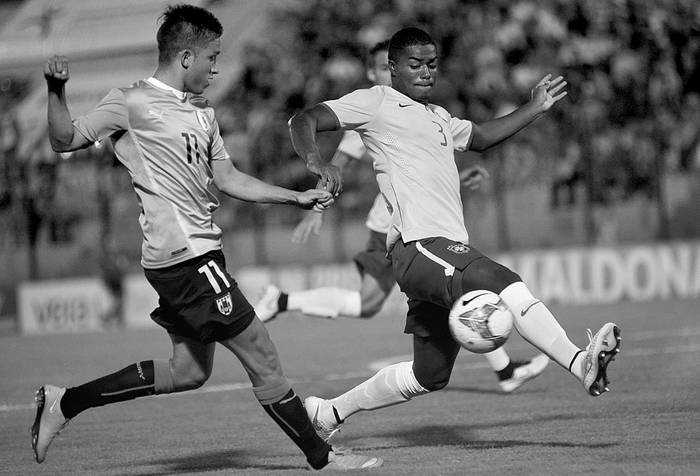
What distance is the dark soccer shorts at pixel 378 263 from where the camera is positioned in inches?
382

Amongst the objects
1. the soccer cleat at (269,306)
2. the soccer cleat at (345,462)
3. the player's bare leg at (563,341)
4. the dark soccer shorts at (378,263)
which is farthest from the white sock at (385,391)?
the soccer cleat at (269,306)

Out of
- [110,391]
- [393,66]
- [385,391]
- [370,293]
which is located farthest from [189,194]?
[370,293]

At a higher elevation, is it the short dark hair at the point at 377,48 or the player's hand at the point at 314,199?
the short dark hair at the point at 377,48

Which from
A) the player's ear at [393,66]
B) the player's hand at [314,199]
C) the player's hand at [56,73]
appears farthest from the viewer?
the player's ear at [393,66]

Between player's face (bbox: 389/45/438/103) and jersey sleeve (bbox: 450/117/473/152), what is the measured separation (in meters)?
0.30

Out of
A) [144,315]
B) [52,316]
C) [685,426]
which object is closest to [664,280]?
[144,315]

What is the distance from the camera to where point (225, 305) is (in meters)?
5.73

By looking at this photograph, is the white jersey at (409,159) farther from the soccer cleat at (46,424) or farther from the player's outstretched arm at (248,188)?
the soccer cleat at (46,424)

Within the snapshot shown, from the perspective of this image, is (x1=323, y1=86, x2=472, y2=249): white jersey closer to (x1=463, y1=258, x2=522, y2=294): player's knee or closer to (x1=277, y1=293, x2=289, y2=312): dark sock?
(x1=463, y1=258, x2=522, y2=294): player's knee

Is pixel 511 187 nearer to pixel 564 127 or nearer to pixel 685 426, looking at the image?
pixel 564 127

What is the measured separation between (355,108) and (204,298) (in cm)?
136

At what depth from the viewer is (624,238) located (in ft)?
62.2

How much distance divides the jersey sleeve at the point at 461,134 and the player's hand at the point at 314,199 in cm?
126

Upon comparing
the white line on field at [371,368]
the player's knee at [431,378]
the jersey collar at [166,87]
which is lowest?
the white line on field at [371,368]
